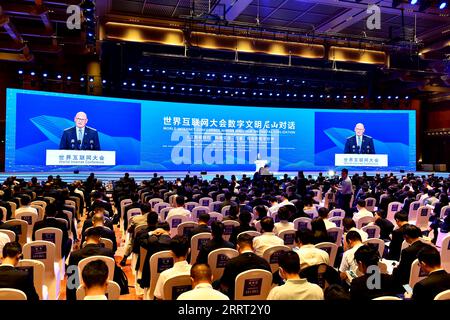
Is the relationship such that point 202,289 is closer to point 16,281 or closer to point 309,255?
point 16,281

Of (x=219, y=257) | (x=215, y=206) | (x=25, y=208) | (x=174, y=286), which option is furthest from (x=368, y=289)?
(x=215, y=206)

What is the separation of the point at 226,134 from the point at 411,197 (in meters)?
11.9

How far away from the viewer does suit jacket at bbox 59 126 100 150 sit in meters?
16.8

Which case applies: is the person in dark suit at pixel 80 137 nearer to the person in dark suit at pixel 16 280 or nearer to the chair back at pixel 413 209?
the chair back at pixel 413 209

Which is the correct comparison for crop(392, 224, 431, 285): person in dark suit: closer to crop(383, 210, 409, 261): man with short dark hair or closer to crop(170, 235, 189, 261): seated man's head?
crop(383, 210, 409, 261): man with short dark hair

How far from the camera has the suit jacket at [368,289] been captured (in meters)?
3.22

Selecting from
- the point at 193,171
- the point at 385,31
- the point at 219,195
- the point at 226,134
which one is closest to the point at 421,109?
the point at 385,31

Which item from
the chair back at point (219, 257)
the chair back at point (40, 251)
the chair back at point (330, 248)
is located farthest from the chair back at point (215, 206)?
the chair back at point (40, 251)

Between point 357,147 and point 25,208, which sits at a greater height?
point 357,147

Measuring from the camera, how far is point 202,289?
115 inches

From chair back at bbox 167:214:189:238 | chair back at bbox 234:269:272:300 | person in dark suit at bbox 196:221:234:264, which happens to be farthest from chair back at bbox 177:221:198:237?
chair back at bbox 234:269:272:300

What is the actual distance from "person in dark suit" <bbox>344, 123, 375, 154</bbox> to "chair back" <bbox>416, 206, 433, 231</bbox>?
13942 millimetres

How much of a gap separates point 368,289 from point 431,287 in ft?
1.52

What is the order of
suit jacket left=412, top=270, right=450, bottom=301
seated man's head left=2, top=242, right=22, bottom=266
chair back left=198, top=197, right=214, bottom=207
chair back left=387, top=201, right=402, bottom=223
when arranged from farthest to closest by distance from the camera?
chair back left=198, top=197, right=214, bottom=207
chair back left=387, top=201, right=402, bottom=223
seated man's head left=2, top=242, right=22, bottom=266
suit jacket left=412, top=270, right=450, bottom=301
